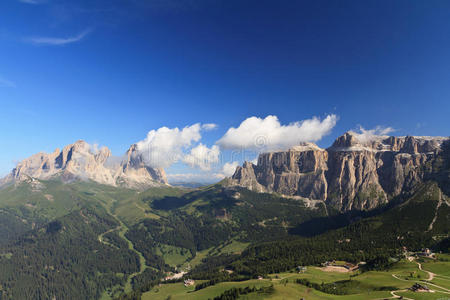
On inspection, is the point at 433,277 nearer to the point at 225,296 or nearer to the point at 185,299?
the point at 225,296

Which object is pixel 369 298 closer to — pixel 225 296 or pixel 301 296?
pixel 301 296

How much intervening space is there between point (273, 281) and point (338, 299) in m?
68.4

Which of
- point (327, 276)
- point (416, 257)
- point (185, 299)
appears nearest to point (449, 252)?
point (416, 257)

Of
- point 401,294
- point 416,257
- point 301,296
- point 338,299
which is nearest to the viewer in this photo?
point 401,294

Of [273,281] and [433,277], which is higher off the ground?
[433,277]

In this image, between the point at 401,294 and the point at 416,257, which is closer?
the point at 401,294

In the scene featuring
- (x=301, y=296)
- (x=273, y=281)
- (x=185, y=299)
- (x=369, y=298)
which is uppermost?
(x=369, y=298)

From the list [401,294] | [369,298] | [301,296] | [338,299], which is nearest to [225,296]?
[301,296]

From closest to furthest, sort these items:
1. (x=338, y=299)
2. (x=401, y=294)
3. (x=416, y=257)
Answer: (x=401, y=294)
(x=338, y=299)
(x=416, y=257)

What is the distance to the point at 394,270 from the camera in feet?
555

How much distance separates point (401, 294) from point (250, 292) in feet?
271

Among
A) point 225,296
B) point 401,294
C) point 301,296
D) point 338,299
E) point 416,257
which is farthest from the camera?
point 416,257

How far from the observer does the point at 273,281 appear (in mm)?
195000

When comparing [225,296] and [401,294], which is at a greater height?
[401,294]
